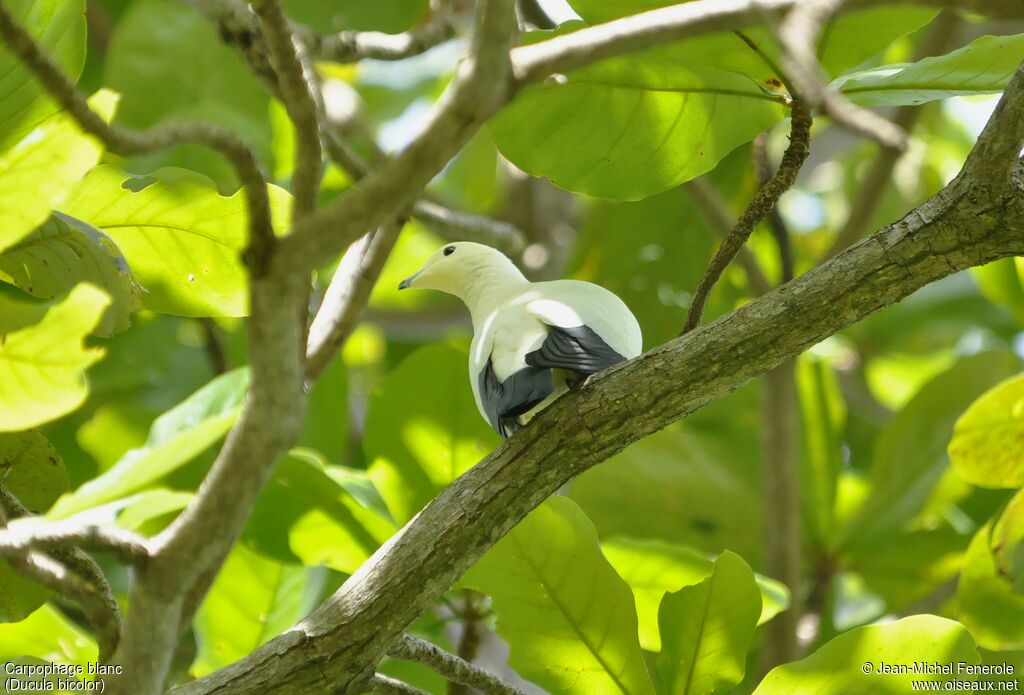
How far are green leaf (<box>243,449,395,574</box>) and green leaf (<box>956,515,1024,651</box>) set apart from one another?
1.10 m

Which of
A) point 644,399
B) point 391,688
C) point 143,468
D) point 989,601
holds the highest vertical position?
point 143,468

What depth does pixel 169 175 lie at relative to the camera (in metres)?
1.63

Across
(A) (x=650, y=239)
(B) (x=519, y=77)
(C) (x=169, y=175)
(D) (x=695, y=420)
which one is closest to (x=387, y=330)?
(A) (x=650, y=239)

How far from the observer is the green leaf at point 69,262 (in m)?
1.48

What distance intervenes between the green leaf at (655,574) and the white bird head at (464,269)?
2.24ft

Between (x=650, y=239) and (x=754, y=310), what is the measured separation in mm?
2129

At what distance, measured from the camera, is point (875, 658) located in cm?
161

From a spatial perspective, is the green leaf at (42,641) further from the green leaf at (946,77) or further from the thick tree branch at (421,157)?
the green leaf at (946,77)

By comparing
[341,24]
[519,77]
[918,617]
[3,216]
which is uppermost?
[341,24]

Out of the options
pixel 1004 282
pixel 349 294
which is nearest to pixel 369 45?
pixel 349 294

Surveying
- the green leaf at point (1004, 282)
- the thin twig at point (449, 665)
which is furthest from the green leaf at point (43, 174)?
the green leaf at point (1004, 282)

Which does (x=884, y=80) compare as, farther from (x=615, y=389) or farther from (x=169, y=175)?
(x=169, y=175)

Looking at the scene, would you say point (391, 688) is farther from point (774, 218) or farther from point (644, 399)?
point (774, 218)

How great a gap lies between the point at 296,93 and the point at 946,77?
0.99 meters
